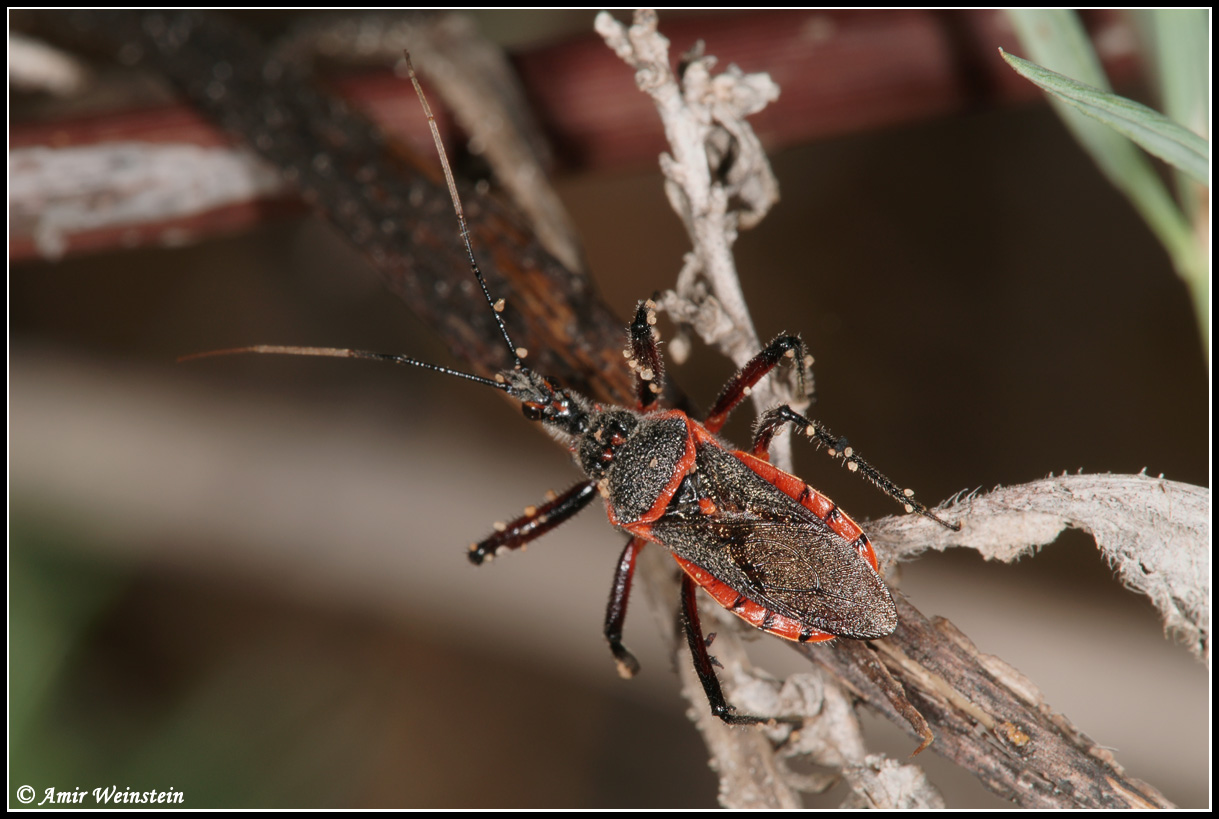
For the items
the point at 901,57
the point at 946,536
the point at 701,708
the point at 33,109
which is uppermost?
the point at 901,57

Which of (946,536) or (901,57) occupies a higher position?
(901,57)

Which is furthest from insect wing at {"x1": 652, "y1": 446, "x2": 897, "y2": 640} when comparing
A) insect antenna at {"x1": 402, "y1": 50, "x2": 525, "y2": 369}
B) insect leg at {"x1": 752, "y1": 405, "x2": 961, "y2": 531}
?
insect antenna at {"x1": 402, "y1": 50, "x2": 525, "y2": 369}

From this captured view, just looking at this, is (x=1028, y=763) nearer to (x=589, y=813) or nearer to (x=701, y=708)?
(x=701, y=708)

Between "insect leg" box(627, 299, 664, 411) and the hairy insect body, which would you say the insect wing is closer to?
the hairy insect body

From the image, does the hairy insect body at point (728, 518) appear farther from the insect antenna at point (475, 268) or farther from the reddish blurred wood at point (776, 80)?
the reddish blurred wood at point (776, 80)

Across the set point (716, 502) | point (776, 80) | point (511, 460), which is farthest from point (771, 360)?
Answer: point (511, 460)

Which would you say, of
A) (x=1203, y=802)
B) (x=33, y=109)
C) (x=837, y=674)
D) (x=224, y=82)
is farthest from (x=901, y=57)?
(x=33, y=109)

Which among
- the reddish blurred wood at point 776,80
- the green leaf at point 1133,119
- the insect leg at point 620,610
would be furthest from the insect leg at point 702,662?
the reddish blurred wood at point 776,80
